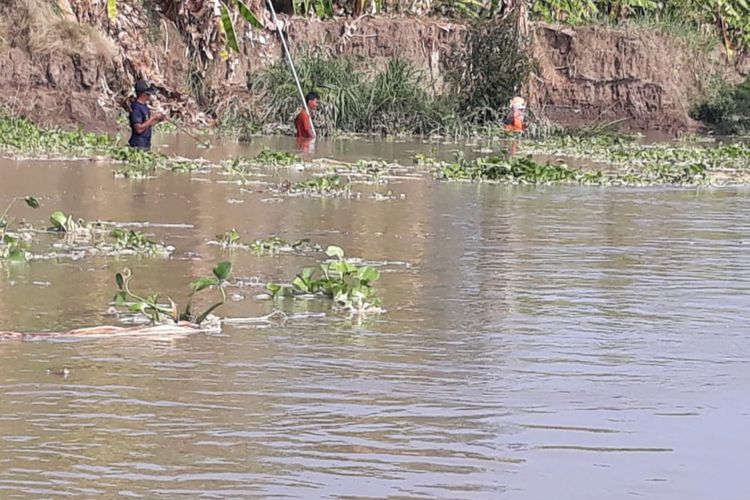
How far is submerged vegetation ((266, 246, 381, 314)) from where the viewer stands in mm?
7539

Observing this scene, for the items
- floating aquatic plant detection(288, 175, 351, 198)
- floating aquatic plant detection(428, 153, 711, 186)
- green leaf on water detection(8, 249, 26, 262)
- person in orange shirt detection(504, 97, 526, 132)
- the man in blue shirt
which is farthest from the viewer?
person in orange shirt detection(504, 97, 526, 132)

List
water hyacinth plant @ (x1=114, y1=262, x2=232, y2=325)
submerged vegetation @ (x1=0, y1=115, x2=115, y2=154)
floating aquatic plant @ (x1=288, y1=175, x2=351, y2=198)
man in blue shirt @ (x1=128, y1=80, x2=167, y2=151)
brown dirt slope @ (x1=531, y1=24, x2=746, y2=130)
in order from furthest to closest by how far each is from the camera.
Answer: brown dirt slope @ (x1=531, y1=24, x2=746, y2=130), man in blue shirt @ (x1=128, y1=80, x2=167, y2=151), submerged vegetation @ (x1=0, y1=115, x2=115, y2=154), floating aquatic plant @ (x1=288, y1=175, x2=351, y2=198), water hyacinth plant @ (x1=114, y1=262, x2=232, y2=325)

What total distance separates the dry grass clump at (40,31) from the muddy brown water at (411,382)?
1465 centimetres

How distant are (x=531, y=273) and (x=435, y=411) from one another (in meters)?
3.83

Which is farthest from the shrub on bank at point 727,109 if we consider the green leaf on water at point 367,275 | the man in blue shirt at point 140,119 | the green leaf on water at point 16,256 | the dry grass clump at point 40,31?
the green leaf on water at point 367,275

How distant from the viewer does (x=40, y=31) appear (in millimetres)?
24766

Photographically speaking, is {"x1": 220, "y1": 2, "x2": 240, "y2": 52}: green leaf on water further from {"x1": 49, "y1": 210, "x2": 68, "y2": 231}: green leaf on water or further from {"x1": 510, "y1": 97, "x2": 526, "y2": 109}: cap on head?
{"x1": 49, "y1": 210, "x2": 68, "y2": 231}: green leaf on water

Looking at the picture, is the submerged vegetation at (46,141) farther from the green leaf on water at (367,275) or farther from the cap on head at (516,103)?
the green leaf on water at (367,275)

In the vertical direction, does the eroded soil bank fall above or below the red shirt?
above

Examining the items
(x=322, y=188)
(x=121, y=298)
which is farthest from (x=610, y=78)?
(x=121, y=298)

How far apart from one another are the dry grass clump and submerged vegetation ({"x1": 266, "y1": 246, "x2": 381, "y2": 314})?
58.4 ft

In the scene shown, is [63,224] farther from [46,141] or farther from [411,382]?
[46,141]

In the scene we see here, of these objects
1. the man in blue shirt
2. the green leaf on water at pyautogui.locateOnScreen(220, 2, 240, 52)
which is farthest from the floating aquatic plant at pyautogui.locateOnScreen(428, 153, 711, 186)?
the green leaf on water at pyautogui.locateOnScreen(220, 2, 240, 52)

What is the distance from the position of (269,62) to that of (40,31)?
7.23 m
